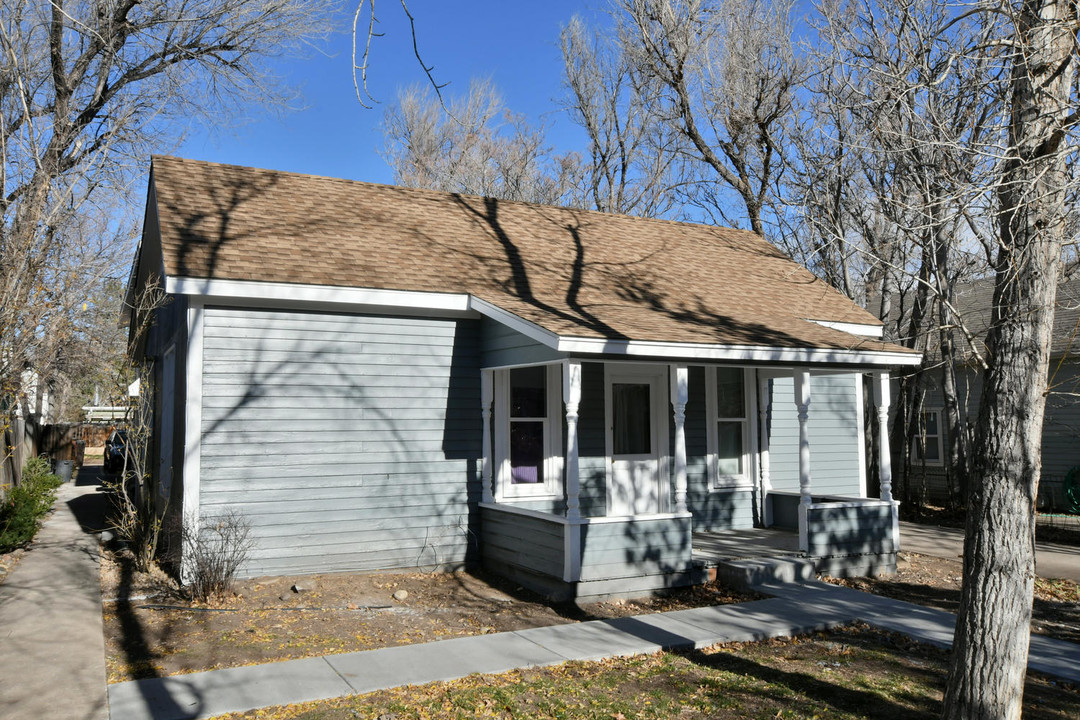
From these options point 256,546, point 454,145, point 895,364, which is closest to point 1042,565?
point 895,364

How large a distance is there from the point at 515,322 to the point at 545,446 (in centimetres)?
227

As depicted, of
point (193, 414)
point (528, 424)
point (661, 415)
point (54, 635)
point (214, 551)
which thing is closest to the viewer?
point (54, 635)

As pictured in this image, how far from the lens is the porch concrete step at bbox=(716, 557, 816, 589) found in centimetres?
934

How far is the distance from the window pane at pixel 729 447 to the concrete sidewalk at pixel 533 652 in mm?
3403

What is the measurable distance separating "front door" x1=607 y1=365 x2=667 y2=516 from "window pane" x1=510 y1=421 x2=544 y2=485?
0.99 metres

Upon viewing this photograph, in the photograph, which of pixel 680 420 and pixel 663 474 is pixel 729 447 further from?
pixel 680 420

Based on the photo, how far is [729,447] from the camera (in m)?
12.5

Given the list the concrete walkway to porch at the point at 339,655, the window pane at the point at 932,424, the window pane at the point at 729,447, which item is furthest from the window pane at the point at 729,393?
the window pane at the point at 932,424

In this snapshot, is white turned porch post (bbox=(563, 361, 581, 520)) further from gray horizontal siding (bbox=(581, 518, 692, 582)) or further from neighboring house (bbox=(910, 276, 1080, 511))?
neighboring house (bbox=(910, 276, 1080, 511))

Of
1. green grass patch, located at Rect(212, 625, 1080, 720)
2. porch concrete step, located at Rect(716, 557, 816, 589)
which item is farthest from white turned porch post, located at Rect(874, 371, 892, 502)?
green grass patch, located at Rect(212, 625, 1080, 720)

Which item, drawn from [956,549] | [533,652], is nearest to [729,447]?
[956,549]

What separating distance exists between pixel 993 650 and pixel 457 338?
282 inches

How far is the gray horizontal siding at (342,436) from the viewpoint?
9.20m

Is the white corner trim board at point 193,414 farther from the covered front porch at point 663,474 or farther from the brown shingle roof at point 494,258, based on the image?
the covered front porch at point 663,474
